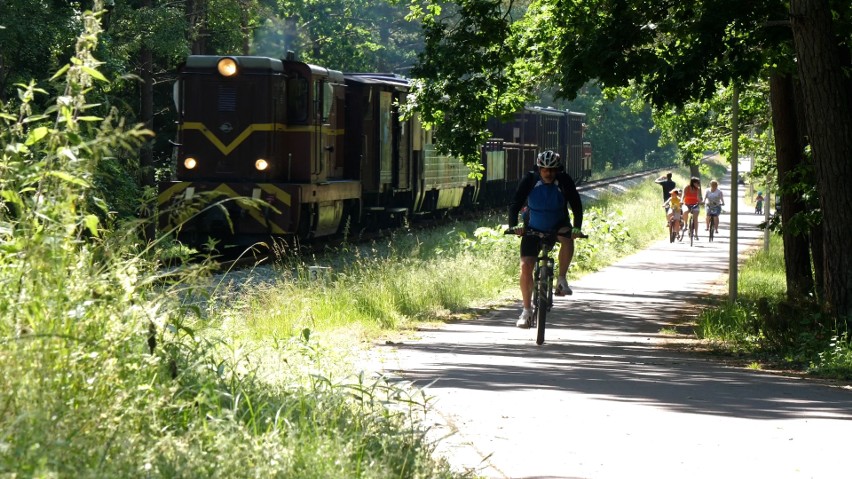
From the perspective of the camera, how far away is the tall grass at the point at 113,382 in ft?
19.0

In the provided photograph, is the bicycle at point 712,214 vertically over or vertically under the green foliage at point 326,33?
under

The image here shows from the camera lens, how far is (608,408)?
960 cm

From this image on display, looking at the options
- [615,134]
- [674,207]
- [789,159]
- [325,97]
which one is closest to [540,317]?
[789,159]

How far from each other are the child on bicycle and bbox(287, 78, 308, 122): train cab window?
12.1 m

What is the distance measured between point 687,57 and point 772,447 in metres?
8.27

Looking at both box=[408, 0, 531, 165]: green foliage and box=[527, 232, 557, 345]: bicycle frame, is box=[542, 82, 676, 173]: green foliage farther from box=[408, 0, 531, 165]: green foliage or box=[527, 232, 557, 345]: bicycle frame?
box=[527, 232, 557, 345]: bicycle frame

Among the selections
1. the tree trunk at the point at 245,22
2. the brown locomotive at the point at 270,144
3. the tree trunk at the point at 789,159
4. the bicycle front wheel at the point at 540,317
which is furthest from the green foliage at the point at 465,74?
the tree trunk at the point at 245,22

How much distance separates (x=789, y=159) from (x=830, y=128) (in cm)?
365

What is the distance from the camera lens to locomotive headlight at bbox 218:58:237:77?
25.1m

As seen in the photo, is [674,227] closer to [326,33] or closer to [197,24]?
[197,24]

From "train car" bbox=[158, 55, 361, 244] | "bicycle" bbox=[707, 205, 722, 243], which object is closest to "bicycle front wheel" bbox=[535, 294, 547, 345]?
"train car" bbox=[158, 55, 361, 244]

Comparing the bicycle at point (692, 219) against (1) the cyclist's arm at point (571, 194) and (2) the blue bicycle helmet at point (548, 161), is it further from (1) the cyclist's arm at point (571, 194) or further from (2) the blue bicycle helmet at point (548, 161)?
(2) the blue bicycle helmet at point (548, 161)

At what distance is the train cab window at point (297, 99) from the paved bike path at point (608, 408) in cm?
979

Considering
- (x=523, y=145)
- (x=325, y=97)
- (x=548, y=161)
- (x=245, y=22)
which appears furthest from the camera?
(x=245, y=22)
